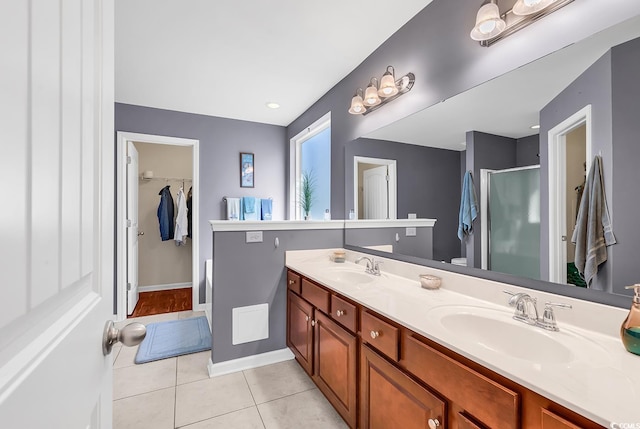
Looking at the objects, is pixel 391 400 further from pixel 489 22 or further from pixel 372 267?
pixel 489 22

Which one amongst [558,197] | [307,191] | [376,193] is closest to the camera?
[558,197]

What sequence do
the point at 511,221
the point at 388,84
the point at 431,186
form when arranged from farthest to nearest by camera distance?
the point at 388,84
the point at 431,186
the point at 511,221

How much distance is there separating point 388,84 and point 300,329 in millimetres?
1875

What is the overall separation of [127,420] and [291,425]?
990mm

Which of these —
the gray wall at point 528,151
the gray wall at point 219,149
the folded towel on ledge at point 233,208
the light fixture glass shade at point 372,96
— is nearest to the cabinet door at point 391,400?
the gray wall at point 528,151

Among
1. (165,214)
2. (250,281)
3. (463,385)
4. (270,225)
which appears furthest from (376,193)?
(165,214)

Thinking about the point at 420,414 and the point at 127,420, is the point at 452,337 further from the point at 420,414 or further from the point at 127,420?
the point at 127,420

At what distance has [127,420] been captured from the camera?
1.77m

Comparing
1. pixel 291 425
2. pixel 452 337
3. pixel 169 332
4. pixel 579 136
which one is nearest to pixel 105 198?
pixel 452 337

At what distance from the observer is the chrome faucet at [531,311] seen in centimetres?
110

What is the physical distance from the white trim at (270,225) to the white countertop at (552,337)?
0.68m

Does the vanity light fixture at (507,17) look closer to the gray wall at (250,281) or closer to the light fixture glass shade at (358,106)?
the light fixture glass shade at (358,106)

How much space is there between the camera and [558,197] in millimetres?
1217

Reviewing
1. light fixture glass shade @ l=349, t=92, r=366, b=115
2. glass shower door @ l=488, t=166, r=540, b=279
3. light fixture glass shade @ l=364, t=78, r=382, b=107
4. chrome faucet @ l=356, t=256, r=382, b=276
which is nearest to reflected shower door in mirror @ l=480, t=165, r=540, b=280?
glass shower door @ l=488, t=166, r=540, b=279
